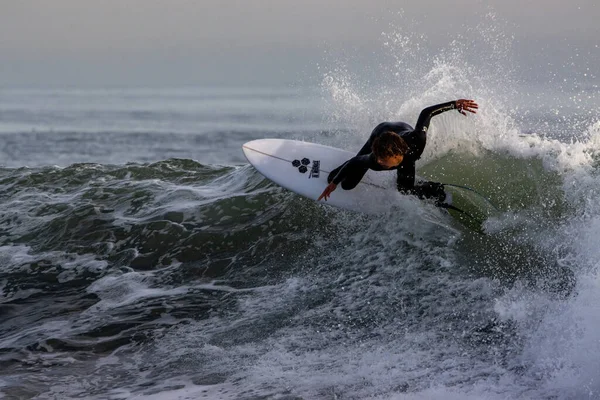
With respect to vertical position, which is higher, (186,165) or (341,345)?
(186,165)

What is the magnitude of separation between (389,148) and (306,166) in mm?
1982

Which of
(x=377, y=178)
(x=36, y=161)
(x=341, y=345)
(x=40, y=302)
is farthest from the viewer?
(x=36, y=161)

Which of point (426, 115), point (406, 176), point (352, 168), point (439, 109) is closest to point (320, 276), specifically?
point (352, 168)

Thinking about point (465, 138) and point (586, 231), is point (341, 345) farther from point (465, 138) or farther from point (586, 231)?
point (465, 138)

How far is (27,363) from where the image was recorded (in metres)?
5.55

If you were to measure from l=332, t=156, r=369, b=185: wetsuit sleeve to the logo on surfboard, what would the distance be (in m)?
0.80

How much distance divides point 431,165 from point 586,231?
251 centimetres

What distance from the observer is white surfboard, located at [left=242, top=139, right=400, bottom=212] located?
7.88 m

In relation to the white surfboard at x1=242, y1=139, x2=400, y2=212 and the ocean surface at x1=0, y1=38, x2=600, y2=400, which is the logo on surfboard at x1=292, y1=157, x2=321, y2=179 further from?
the ocean surface at x1=0, y1=38, x2=600, y2=400

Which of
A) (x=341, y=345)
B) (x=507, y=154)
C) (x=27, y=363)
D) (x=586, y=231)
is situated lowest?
(x=27, y=363)

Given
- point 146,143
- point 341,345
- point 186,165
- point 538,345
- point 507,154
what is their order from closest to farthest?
point 538,345 < point 341,345 < point 507,154 < point 186,165 < point 146,143

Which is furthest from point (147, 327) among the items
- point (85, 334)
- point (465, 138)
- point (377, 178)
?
point (465, 138)

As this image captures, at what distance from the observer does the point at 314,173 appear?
26.8 feet

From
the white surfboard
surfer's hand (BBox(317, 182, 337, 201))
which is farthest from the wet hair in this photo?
the white surfboard
